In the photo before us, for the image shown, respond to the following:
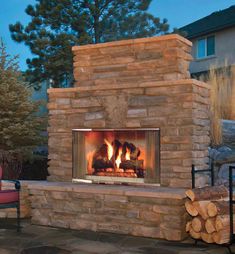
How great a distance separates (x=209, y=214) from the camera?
499cm

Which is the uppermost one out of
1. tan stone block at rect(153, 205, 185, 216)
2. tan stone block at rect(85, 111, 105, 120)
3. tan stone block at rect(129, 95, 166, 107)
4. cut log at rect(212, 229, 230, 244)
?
tan stone block at rect(129, 95, 166, 107)

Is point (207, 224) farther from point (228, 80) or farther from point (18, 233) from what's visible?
point (228, 80)

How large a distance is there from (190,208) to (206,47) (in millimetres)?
13800

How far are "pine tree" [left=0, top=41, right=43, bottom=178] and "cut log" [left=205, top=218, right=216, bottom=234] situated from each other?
473cm

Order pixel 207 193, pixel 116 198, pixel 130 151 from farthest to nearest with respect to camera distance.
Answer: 1. pixel 130 151
2. pixel 116 198
3. pixel 207 193

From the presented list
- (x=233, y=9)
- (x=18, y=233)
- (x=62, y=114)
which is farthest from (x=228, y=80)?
(x=233, y=9)

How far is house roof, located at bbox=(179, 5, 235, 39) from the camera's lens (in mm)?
16989

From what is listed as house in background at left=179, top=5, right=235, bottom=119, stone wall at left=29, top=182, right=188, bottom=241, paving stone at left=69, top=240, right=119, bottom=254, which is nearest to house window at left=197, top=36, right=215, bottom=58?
house in background at left=179, top=5, right=235, bottom=119

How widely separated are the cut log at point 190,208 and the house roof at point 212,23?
12.5 meters

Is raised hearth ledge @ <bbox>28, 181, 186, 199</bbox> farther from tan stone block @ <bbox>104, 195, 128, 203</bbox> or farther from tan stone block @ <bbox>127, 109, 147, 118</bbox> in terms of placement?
tan stone block @ <bbox>127, 109, 147, 118</bbox>

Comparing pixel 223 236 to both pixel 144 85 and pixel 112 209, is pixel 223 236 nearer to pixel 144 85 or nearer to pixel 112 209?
pixel 112 209

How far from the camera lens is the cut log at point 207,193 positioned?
5.17 meters

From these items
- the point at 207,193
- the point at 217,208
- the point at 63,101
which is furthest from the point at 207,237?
the point at 63,101

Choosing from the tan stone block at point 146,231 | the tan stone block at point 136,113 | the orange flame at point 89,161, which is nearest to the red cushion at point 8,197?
the orange flame at point 89,161
